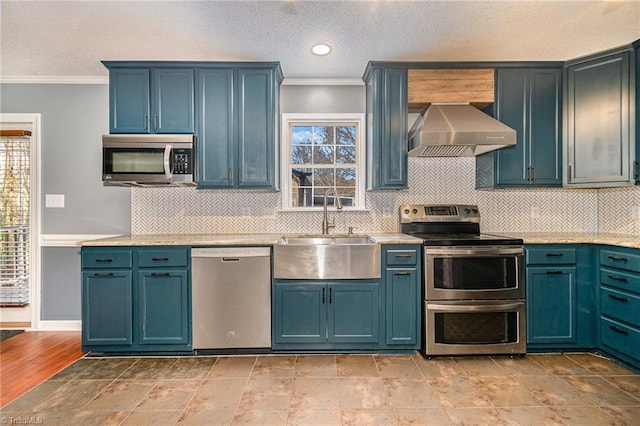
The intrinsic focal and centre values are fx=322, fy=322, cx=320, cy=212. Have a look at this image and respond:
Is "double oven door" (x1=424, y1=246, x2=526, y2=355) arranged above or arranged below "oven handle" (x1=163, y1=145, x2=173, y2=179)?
below

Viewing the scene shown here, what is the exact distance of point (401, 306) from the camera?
263cm

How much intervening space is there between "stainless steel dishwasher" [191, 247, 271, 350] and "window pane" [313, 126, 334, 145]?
148cm

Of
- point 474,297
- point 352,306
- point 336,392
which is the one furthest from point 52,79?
point 474,297

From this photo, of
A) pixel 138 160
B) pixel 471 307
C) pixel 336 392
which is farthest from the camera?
pixel 138 160

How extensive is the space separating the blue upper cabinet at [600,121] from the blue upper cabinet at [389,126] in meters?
1.48

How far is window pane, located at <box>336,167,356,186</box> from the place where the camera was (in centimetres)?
342

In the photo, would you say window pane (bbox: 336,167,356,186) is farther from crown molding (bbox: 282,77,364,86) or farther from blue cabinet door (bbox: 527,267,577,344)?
blue cabinet door (bbox: 527,267,577,344)

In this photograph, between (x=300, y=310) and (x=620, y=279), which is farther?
(x=300, y=310)

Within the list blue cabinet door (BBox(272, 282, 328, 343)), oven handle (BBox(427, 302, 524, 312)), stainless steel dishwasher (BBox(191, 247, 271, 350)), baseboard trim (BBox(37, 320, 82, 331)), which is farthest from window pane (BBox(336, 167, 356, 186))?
baseboard trim (BBox(37, 320, 82, 331))

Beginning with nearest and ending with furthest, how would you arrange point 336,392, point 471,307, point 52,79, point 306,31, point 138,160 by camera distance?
point 336,392
point 306,31
point 471,307
point 138,160
point 52,79

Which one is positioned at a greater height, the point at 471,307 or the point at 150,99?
the point at 150,99

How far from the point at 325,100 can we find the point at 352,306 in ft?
6.72

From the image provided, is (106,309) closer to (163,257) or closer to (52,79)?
→ (163,257)

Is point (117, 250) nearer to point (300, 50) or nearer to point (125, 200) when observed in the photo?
point (125, 200)
